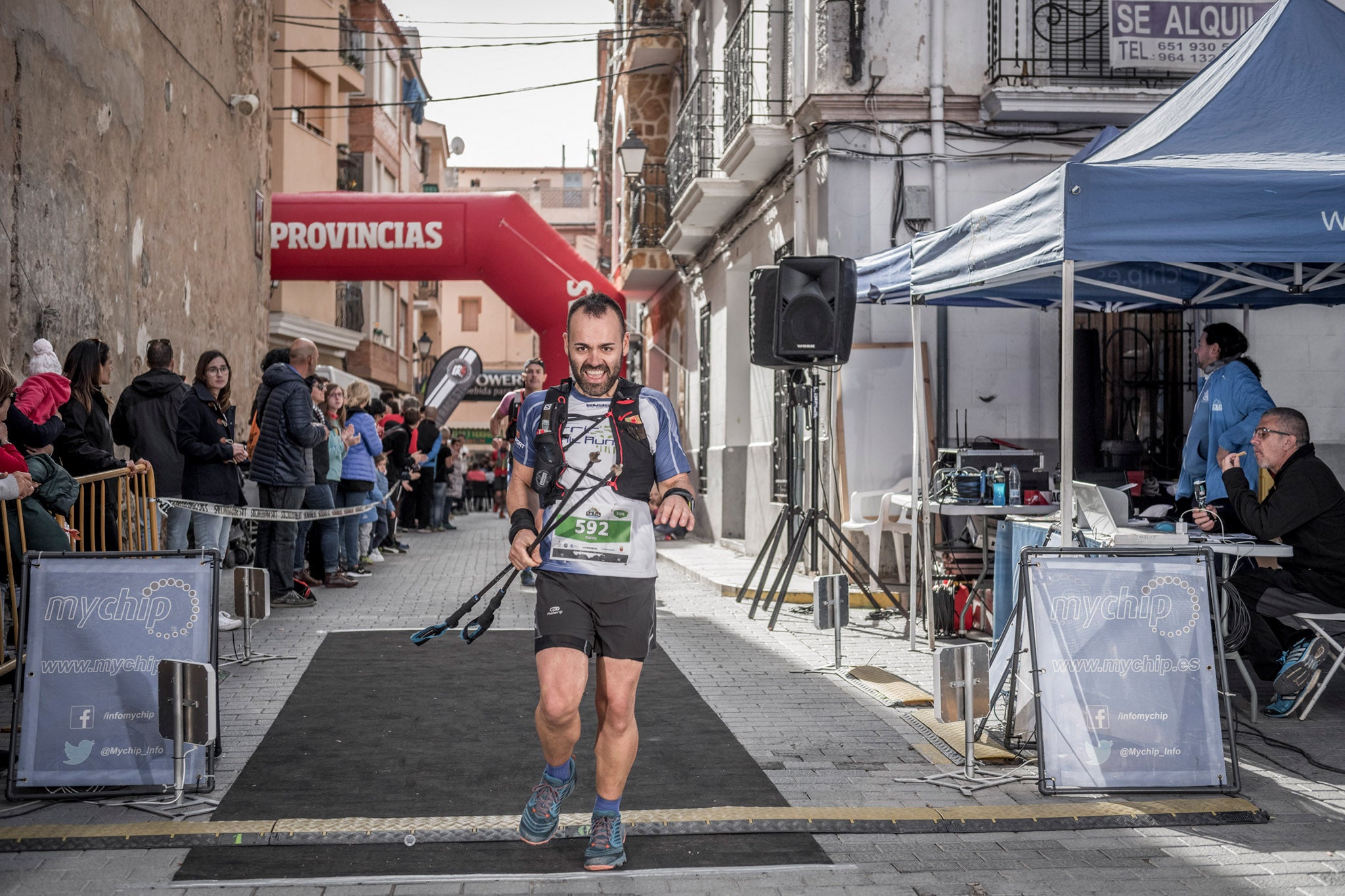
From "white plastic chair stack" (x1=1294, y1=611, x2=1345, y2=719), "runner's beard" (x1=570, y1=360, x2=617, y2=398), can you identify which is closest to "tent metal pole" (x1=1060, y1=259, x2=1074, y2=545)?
"white plastic chair stack" (x1=1294, y1=611, x2=1345, y2=719)

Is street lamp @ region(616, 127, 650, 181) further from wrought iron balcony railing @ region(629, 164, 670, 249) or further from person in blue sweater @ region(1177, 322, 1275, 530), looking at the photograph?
person in blue sweater @ region(1177, 322, 1275, 530)

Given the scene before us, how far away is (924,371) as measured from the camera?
40.4 feet

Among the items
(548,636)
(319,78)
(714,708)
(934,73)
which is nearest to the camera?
(548,636)

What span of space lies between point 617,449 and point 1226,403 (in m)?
5.30

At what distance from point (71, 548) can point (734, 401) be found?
11411mm

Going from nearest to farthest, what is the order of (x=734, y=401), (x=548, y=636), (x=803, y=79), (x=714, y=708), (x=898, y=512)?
→ (x=548, y=636) < (x=714, y=708) < (x=898, y=512) < (x=803, y=79) < (x=734, y=401)

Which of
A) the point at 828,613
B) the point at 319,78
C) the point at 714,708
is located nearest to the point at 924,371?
the point at 828,613

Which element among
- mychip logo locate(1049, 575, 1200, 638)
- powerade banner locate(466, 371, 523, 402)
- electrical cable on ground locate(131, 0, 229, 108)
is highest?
electrical cable on ground locate(131, 0, 229, 108)

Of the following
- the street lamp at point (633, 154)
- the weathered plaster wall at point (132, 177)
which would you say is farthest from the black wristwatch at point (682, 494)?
the street lamp at point (633, 154)

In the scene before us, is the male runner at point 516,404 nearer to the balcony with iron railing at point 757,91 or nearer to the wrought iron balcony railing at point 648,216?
the balcony with iron railing at point 757,91

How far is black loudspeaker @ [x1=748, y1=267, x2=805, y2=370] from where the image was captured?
10.1m

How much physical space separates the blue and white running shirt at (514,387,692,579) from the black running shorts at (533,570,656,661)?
37mm

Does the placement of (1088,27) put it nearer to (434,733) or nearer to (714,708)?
(714,708)

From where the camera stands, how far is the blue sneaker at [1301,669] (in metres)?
6.58
